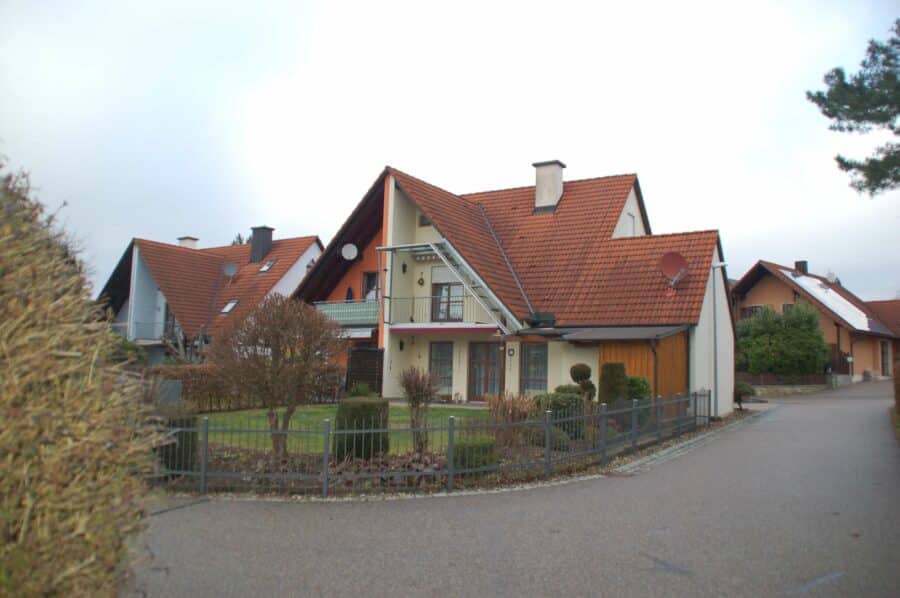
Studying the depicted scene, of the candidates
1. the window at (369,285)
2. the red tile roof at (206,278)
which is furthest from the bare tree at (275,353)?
the red tile roof at (206,278)

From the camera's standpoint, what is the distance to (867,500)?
9805 mm

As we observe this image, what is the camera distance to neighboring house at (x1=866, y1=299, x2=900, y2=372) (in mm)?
50750

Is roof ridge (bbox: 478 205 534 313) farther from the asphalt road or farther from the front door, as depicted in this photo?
the asphalt road

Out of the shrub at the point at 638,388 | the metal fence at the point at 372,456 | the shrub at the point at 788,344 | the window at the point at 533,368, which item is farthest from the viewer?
the shrub at the point at 788,344

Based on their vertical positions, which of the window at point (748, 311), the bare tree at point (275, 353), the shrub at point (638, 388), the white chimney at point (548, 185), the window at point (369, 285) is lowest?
the shrub at point (638, 388)

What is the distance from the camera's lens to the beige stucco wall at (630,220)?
26.9 m

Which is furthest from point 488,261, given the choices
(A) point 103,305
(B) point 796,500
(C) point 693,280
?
(A) point 103,305

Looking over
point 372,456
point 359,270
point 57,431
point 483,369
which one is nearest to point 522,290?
point 483,369

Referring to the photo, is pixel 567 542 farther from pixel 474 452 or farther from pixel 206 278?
pixel 206 278

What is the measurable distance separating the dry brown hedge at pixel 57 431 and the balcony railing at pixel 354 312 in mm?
22145

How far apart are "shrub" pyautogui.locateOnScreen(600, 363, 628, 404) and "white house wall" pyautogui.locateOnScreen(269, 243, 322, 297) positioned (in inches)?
803

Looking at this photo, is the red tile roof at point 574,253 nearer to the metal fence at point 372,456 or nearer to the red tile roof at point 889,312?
the metal fence at point 372,456

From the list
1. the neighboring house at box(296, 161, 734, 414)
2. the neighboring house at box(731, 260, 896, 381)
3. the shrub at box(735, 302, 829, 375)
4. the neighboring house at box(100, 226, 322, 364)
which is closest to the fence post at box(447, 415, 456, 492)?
the neighboring house at box(296, 161, 734, 414)

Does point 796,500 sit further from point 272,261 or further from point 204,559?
point 272,261
